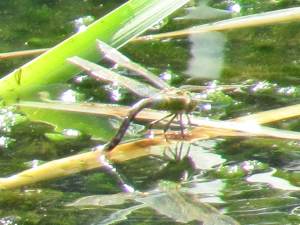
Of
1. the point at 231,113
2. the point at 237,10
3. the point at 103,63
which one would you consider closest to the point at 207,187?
the point at 231,113

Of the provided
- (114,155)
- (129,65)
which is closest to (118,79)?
(129,65)

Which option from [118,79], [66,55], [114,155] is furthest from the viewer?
[66,55]

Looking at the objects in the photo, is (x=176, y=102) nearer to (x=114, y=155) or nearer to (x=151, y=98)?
(x=151, y=98)

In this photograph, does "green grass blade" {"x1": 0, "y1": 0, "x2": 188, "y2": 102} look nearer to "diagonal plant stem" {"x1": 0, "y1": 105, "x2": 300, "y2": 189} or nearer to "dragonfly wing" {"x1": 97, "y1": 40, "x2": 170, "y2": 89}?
"dragonfly wing" {"x1": 97, "y1": 40, "x2": 170, "y2": 89}

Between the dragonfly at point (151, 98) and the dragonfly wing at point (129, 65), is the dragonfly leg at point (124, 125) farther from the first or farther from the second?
the dragonfly wing at point (129, 65)

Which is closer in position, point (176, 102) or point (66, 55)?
point (176, 102)

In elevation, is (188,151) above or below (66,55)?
below

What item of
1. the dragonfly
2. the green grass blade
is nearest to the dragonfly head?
the dragonfly
